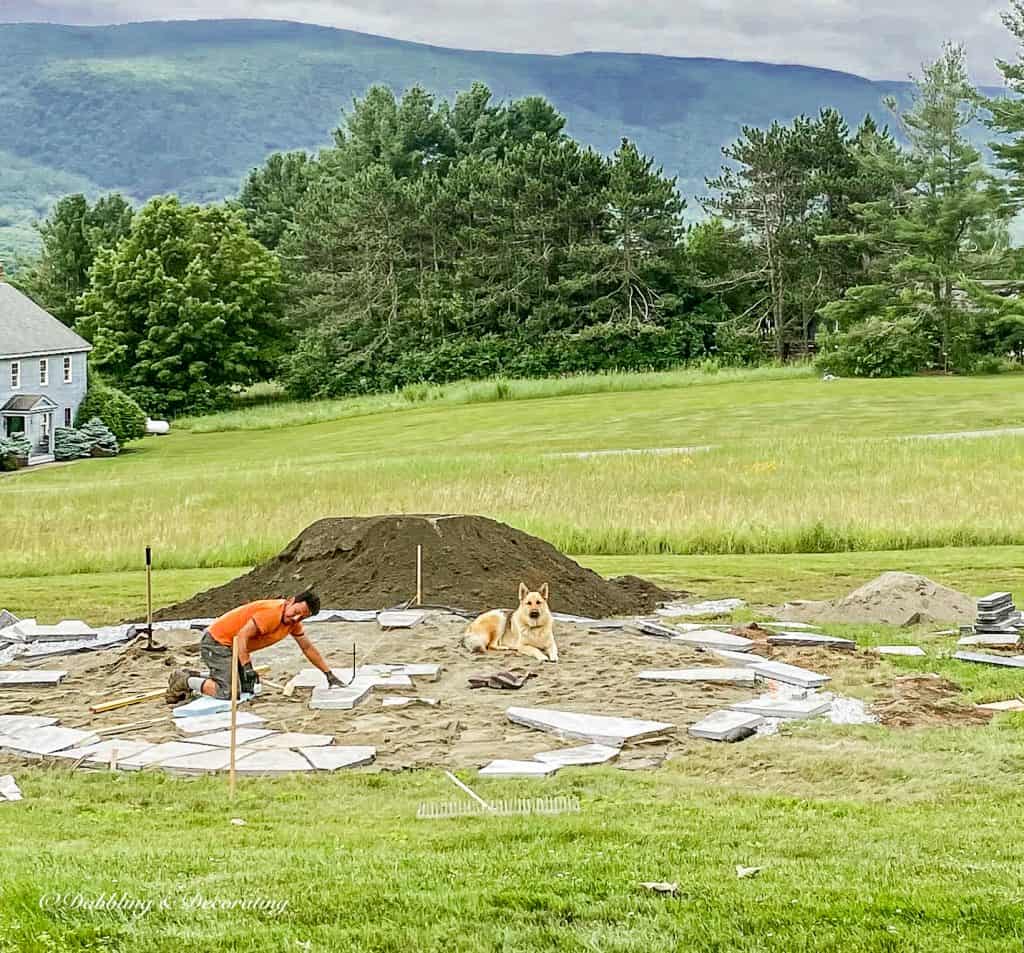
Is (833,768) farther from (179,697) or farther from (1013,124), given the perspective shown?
(1013,124)

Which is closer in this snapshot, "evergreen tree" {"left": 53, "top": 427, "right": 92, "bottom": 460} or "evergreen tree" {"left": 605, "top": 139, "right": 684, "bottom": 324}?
"evergreen tree" {"left": 53, "top": 427, "right": 92, "bottom": 460}

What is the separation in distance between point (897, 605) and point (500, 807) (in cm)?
819

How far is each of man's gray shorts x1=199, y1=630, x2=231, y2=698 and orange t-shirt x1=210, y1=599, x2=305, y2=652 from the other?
0.08 m

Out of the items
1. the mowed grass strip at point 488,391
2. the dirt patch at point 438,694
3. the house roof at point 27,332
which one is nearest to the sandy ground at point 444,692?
the dirt patch at point 438,694

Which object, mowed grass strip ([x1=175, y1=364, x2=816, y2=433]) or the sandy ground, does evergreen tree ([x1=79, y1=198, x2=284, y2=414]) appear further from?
the sandy ground

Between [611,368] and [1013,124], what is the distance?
68.2 feet

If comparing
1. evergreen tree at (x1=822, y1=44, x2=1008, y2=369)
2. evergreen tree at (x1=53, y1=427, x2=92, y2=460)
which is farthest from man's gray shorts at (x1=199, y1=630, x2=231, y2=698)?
evergreen tree at (x1=822, y1=44, x2=1008, y2=369)

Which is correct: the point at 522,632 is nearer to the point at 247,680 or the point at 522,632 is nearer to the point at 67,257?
the point at 247,680

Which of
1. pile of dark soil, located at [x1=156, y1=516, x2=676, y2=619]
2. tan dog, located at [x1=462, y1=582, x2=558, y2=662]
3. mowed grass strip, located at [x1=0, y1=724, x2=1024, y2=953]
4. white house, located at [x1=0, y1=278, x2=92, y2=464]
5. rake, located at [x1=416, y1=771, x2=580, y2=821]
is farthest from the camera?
white house, located at [x1=0, y1=278, x2=92, y2=464]

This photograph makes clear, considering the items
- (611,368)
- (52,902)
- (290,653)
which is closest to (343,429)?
(611,368)

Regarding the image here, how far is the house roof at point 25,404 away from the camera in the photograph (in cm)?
5684

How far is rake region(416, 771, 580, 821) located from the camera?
8281 mm


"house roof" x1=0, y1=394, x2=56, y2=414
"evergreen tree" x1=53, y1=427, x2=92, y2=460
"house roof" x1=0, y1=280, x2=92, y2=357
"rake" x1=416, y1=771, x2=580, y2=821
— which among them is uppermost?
"house roof" x1=0, y1=280, x2=92, y2=357

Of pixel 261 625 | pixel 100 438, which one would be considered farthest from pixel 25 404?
pixel 261 625
